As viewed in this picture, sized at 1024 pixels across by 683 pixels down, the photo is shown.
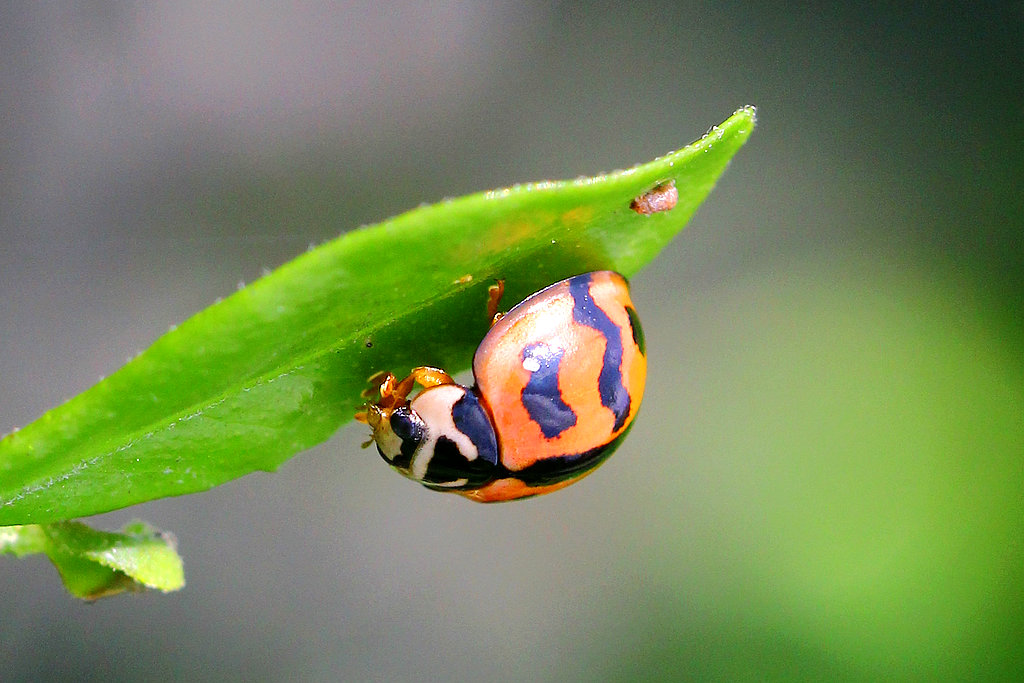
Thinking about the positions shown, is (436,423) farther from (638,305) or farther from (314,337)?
(638,305)

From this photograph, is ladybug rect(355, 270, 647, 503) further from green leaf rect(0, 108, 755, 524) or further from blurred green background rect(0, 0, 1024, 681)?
blurred green background rect(0, 0, 1024, 681)

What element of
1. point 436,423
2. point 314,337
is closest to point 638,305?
point 436,423

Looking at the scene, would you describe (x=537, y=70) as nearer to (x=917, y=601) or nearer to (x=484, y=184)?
(x=484, y=184)

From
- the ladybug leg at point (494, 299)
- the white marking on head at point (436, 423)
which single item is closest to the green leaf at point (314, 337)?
the ladybug leg at point (494, 299)

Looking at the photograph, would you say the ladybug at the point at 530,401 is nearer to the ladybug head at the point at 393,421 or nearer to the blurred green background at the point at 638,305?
the ladybug head at the point at 393,421

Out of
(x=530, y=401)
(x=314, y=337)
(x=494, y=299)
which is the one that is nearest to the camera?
A: (x=314, y=337)
